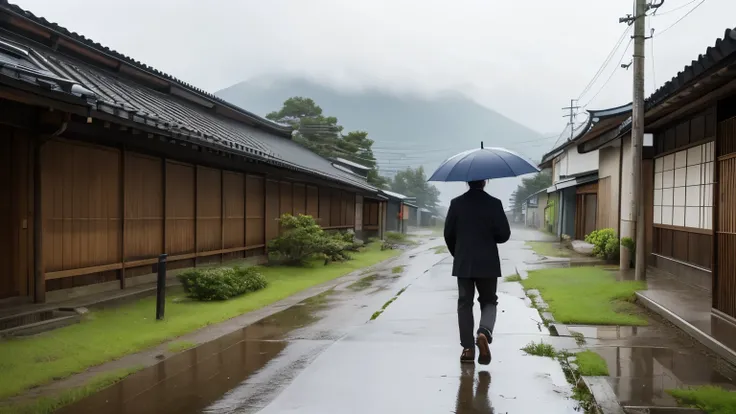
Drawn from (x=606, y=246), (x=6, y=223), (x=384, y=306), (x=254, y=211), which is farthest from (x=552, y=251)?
(x=6, y=223)

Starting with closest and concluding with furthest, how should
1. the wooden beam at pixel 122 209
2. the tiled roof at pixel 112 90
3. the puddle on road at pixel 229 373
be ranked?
the puddle on road at pixel 229 373 < the tiled roof at pixel 112 90 < the wooden beam at pixel 122 209

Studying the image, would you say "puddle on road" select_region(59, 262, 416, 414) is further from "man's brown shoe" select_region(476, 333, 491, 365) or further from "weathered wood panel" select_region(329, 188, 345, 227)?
"weathered wood panel" select_region(329, 188, 345, 227)

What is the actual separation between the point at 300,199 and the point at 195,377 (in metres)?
15.0

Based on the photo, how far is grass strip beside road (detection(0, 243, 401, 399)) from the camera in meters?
5.55

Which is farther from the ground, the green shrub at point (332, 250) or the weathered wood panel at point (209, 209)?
the weathered wood panel at point (209, 209)

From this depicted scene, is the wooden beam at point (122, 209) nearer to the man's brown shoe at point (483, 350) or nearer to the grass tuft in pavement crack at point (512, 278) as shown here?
the man's brown shoe at point (483, 350)

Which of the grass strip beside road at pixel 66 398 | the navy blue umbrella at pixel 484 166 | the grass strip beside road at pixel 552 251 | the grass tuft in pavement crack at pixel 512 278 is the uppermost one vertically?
the navy blue umbrella at pixel 484 166

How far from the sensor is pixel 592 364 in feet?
17.7

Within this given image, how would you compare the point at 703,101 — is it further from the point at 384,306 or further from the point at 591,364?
the point at 384,306

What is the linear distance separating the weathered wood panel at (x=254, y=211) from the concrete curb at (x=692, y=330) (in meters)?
10.3

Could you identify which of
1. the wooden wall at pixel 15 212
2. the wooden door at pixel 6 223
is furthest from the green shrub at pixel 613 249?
the wooden door at pixel 6 223

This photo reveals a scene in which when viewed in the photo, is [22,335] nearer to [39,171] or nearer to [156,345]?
[156,345]

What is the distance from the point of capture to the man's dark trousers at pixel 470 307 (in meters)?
5.69

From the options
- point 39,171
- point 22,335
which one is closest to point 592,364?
point 22,335
